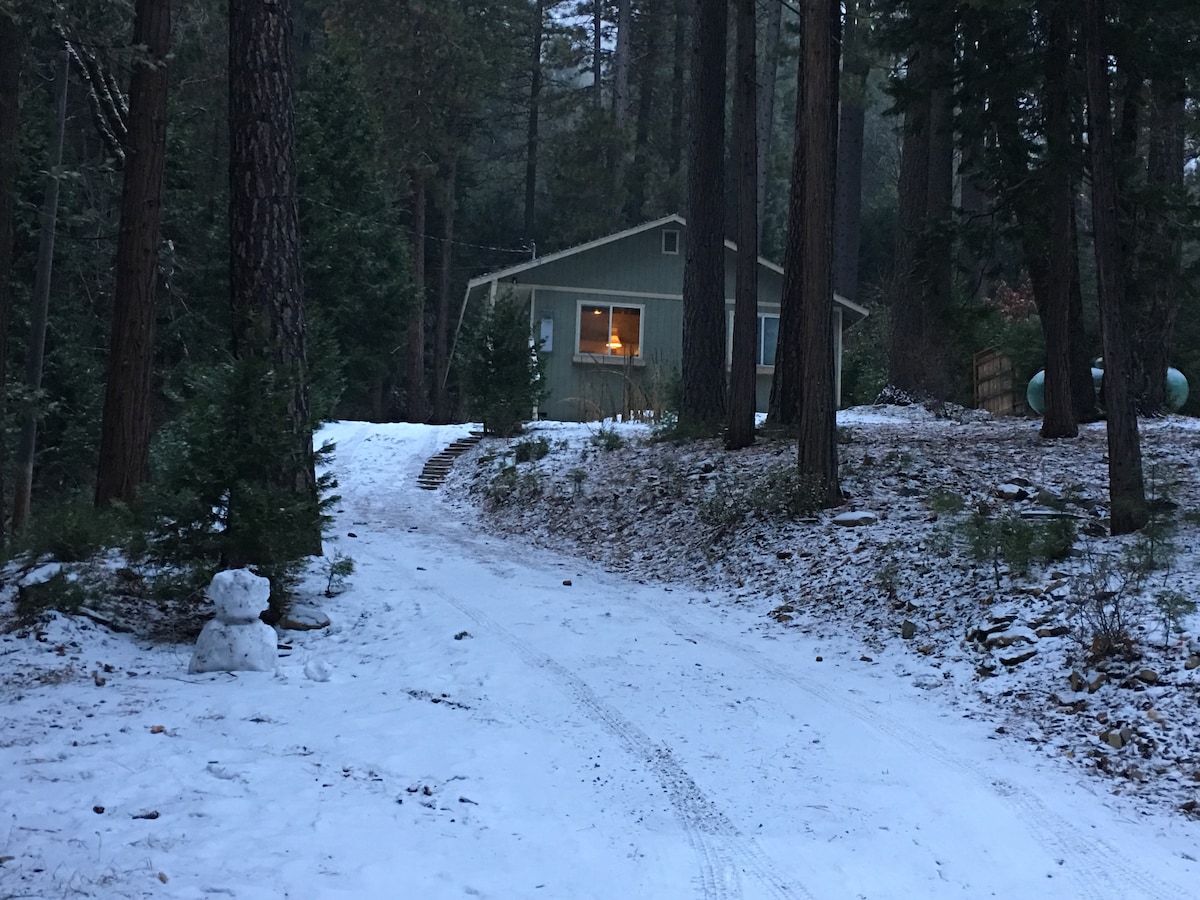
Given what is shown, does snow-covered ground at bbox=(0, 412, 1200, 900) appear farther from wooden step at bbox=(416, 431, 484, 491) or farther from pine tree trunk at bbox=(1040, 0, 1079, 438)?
wooden step at bbox=(416, 431, 484, 491)

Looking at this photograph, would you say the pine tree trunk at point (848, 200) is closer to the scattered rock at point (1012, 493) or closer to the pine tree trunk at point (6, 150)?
the scattered rock at point (1012, 493)

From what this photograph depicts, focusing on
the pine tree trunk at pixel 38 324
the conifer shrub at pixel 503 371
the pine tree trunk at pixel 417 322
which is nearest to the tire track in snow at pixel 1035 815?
the pine tree trunk at pixel 38 324

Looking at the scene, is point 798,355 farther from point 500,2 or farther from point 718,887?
point 500,2

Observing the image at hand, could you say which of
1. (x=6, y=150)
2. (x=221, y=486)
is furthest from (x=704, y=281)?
(x=221, y=486)

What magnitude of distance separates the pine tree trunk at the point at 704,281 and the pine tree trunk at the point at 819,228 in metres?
5.11

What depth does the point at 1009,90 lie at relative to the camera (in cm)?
1146

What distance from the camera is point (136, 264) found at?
9.22 metres

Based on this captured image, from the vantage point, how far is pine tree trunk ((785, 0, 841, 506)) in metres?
9.60

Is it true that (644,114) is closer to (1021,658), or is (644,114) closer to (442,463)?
(442,463)

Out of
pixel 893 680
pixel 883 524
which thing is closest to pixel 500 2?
pixel 883 524

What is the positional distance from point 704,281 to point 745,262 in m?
2.46

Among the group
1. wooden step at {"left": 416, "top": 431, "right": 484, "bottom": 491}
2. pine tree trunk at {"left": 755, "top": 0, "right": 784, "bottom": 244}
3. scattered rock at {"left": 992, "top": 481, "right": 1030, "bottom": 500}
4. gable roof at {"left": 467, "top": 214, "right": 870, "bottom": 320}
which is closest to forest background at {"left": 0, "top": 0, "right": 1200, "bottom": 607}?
pine tree trunk at {"left": 755, "top": 0, "right": 784, "bottom": 244}

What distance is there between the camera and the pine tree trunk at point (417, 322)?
3084 cm

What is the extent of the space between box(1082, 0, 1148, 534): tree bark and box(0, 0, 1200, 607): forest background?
0.04 metres
